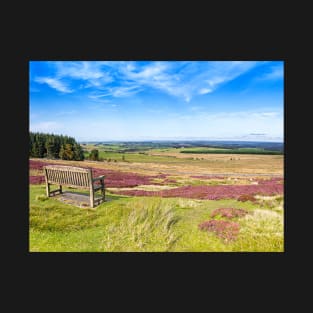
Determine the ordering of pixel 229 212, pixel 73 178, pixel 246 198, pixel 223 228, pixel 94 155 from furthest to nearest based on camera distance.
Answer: pixel 94 155 < pixel 246 198 < pixel 73 178 < pixel 229 212 < pixel 223 228

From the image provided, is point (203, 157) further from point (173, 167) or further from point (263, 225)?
point (263, 225)

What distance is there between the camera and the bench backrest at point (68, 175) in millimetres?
4965

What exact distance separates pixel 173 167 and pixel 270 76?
4354 mm

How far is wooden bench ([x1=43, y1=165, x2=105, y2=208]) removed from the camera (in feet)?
16.3

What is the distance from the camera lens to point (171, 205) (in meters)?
5.31

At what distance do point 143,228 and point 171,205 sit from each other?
1.17 metres

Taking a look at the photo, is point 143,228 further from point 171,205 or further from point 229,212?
point 229,212

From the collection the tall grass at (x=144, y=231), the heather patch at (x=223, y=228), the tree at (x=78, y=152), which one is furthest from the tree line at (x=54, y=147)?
the heather patch at (x=223, y=228)

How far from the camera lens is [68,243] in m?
4.42

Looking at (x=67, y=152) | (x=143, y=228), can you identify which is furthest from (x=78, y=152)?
(x=143, y=228)

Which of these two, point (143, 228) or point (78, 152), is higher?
point (78, 152)

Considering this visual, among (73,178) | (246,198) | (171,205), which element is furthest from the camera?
(246,198)

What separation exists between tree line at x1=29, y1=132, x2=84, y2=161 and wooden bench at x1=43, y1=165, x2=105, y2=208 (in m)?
0.56

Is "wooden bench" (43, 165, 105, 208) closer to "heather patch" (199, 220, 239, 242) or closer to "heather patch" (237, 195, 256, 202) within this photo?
"heather patch" (199, 220, 239, 242)
